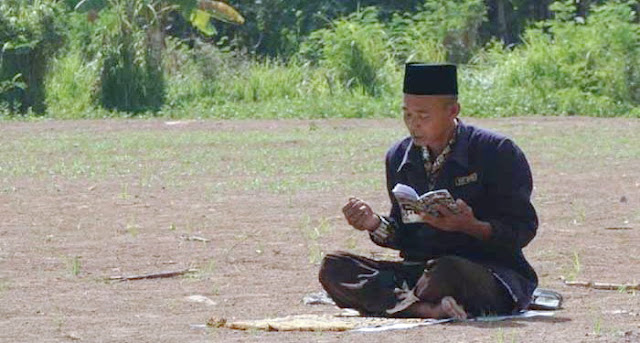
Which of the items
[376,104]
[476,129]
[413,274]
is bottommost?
[376,104]

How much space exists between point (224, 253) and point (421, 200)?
3315mm

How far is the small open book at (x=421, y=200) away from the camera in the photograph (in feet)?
21.5

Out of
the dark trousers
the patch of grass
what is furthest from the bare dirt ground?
the dark trousers

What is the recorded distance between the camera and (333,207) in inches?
488

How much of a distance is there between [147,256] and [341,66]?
18.5 metres

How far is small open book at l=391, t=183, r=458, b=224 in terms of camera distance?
656 centimetres

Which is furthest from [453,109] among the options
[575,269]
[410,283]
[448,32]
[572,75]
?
[448,32]

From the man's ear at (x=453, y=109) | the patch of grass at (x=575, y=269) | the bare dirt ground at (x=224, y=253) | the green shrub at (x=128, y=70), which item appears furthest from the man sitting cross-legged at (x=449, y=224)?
the green shrub at (x=128, y=70)

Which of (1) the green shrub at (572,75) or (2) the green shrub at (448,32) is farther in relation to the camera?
(2) the green shrub at (448,32)

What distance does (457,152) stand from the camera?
701cm

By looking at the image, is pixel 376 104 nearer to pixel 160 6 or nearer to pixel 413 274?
pixel 160 6

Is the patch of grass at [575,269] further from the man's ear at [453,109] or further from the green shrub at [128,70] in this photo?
the green shrub at [128,70]

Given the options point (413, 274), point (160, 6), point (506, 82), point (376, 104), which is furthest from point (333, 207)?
point (160, 6)

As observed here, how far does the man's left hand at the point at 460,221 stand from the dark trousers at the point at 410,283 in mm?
169
